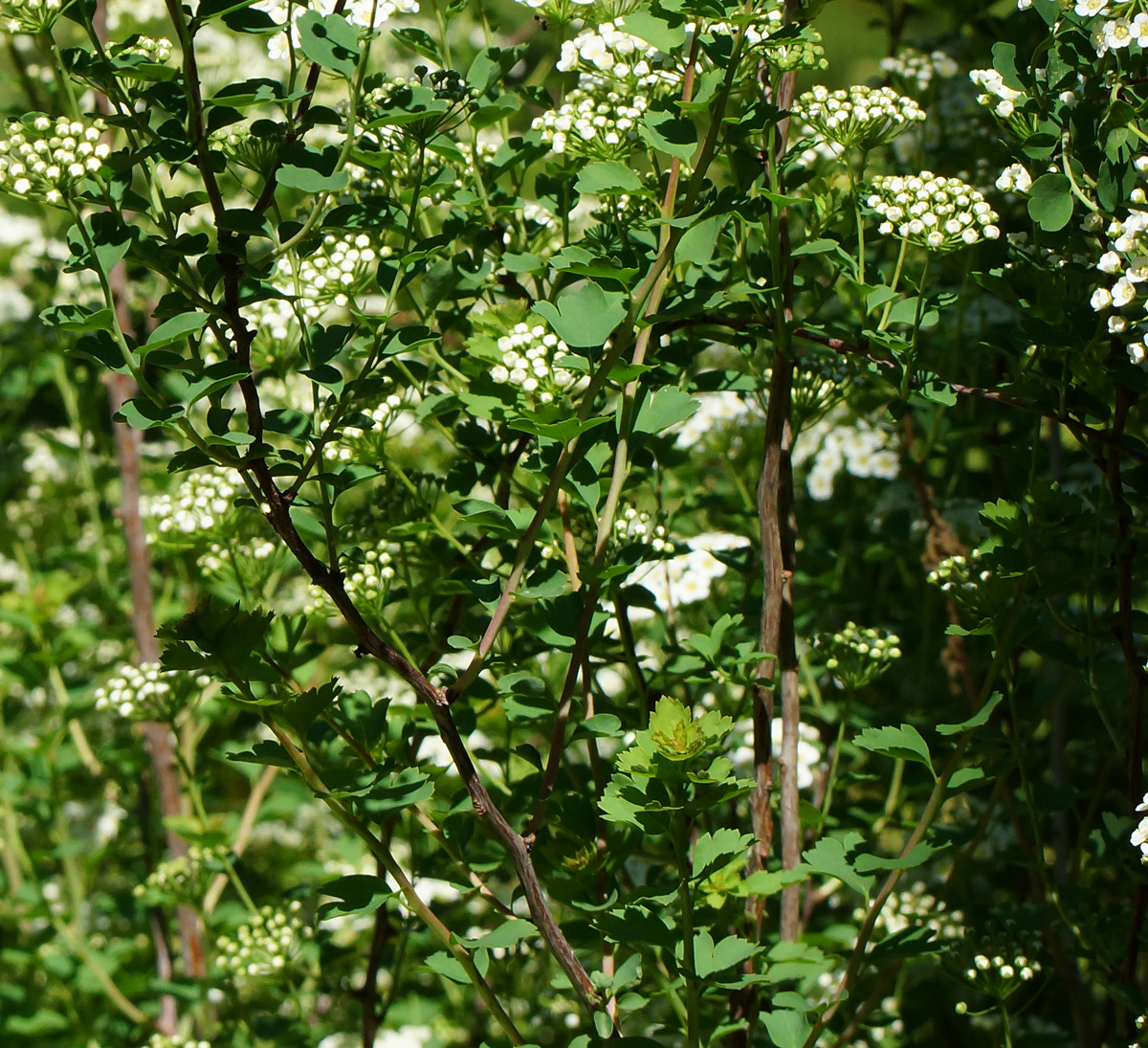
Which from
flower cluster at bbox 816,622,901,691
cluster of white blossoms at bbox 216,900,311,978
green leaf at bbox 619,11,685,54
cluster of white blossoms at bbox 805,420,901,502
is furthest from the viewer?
cluster of white blossoms at bbox 805,420,901,502

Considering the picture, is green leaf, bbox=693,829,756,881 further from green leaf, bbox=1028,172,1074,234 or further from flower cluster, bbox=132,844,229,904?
flower cluster, bbox=132,844,229,904

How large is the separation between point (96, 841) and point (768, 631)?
1578mm

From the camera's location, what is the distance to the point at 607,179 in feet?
2.72

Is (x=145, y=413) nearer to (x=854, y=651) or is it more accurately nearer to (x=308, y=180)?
(x=308, y=180)

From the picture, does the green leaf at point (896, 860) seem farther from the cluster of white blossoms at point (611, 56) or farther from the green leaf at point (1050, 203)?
the cluster of white blossoms at point (611, 56)

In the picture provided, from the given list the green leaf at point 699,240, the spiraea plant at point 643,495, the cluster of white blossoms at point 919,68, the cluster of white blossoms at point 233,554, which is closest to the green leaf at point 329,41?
the spiraea plant at point 643,495

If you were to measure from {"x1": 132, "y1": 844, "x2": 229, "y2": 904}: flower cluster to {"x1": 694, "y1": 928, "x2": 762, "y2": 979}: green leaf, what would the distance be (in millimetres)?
719

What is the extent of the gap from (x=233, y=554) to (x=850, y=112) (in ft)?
2.36

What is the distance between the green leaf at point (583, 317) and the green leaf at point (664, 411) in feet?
0.30

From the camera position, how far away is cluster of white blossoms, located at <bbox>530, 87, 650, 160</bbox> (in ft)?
2.99

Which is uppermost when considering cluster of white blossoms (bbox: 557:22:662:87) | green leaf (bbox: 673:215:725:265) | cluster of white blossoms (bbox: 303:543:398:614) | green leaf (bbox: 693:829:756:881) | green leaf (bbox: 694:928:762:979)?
cluster of white blossoms (bbox: 557:22:662:87)

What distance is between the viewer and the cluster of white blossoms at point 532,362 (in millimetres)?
855

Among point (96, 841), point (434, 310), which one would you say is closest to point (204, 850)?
point (434, 310)

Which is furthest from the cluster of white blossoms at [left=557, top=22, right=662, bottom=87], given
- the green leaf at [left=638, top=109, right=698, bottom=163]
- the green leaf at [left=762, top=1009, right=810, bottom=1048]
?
the green leaf at [left=762, top=1009, right=810, bottom=1048]
